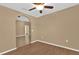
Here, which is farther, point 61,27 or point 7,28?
point 61,27

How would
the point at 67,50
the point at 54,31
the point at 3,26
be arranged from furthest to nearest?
the point at 54,31 → the point at 67,50 → the point at 3,26

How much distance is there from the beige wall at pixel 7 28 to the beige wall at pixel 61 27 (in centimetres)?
82

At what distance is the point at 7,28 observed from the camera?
3.26 metres

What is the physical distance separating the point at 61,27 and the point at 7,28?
1.80 m

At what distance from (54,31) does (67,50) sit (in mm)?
782

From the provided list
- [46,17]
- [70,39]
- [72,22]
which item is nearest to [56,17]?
[46,17]

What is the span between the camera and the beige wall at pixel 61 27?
11.8ft

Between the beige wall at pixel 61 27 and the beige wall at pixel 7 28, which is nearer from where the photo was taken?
the beige wall at pixel 7 28

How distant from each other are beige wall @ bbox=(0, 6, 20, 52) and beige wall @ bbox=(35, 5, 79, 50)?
0.82 m

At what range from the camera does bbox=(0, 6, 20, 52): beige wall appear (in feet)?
10.5

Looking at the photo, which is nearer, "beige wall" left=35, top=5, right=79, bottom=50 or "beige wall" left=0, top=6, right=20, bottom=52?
"beige wall" left=0, top=6, right=20, bottom=52

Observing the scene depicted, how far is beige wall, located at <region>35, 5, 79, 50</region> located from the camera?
141 inches

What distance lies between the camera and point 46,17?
3.57 meters

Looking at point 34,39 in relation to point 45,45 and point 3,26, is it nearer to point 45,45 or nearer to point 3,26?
point 45,45
